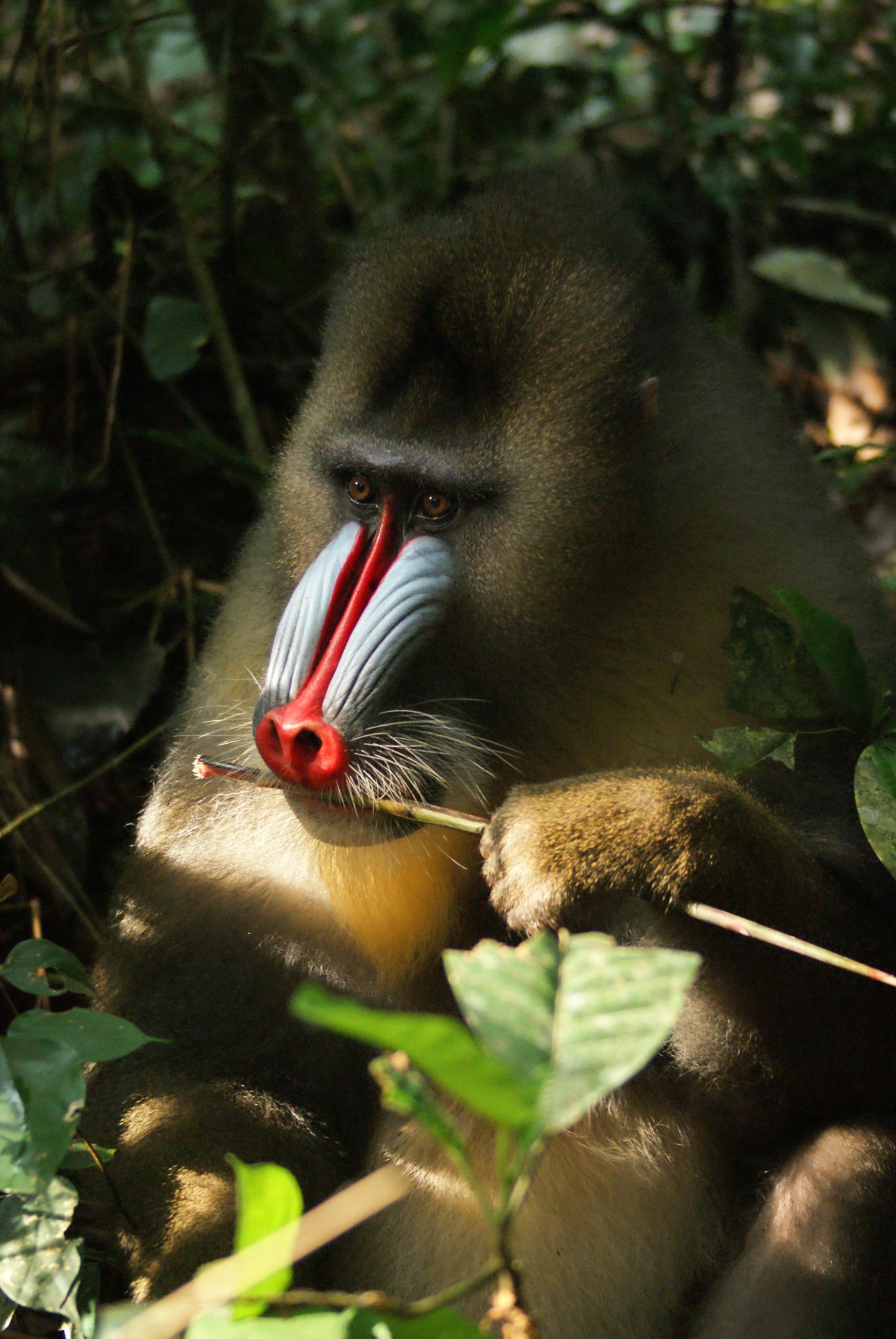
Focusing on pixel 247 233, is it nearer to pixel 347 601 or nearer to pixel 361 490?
pixel 361 490

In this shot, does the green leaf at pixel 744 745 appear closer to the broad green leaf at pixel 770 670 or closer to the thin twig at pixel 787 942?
the broad green leaf at pixel 770 670

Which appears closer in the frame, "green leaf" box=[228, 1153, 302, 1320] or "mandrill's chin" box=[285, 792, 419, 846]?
"green leaf" box=[228, 1153, 302, 1320]

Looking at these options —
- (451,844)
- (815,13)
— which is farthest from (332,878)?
(815,13)

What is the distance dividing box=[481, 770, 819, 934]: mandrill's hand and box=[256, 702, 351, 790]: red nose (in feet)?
0.89

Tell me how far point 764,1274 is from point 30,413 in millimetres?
3322

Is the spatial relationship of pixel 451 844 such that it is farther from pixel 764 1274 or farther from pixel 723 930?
pixel 764 1274

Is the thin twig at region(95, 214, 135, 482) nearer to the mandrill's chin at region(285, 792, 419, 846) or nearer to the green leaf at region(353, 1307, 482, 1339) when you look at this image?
the mandrill's chin at region(285, 792, 419, 846)

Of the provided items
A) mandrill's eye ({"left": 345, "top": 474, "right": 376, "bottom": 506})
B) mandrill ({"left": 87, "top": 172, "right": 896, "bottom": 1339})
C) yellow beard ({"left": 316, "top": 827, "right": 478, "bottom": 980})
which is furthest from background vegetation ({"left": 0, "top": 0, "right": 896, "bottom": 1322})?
mandrill's eye ({"left": 345, "top": 474, "right": 376, "bottom": 506})

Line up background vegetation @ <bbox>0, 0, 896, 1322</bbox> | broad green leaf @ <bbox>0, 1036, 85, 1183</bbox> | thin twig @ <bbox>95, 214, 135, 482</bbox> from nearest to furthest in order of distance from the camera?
broad green leaf @ <bbox>0, 1036, 85, 1183</bbox> < background vegetation @ <bbox>0, 0, 896, 1322</bbox> < thin twig @ <bbox>95, 214, 135, 482</bbox>

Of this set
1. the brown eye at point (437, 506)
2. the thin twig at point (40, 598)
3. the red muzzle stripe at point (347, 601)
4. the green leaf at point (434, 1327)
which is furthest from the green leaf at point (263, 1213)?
the thin twig at point (40, 598)

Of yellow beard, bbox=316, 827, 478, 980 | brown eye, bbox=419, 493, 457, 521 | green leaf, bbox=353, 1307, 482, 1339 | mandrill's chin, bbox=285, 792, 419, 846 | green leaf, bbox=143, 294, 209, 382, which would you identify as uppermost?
brown eye, bbox=419, 493, 457, 521

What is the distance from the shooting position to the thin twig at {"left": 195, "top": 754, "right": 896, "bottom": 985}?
5.98 ft

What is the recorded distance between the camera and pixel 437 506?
2.46 m

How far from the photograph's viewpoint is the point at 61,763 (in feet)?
12.1
